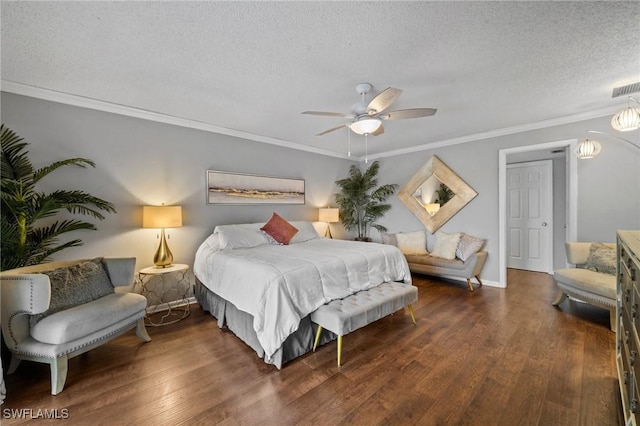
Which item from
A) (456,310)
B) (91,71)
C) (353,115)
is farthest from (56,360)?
(456,310)

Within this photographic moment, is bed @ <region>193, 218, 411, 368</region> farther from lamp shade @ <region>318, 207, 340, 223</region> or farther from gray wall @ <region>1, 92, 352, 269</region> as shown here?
lamp shade @ <region>318, 207, 340, 223</region>

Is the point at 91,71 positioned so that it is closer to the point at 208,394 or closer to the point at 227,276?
the point at 227,276

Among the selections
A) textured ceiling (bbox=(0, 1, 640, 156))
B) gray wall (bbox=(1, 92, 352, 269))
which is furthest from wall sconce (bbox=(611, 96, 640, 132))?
gray wall (bbox=(1, 92, 352, 269))

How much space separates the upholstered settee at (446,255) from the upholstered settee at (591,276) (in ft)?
3.20

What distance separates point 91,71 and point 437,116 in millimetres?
3731

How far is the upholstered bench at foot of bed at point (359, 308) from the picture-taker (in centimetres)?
208

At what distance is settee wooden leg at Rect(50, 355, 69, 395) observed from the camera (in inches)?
68.6

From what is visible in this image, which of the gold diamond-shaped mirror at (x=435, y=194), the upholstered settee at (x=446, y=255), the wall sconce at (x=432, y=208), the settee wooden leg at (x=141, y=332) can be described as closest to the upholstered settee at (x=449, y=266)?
the upholstered settee at (x=446, y=255)

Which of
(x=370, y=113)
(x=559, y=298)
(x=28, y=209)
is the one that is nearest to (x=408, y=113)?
(x=370, y=113)

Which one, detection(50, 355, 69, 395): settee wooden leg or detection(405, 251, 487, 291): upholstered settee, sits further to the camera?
detection(405, 251, 487, 291): upholstered settee

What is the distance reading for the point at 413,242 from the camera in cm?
477

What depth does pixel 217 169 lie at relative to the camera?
3826mm

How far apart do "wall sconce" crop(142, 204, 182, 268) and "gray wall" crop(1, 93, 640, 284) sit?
0.99 ft

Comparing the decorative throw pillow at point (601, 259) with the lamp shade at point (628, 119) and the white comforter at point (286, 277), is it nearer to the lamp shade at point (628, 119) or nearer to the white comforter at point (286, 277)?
the lamp shade at point (628, 119)
